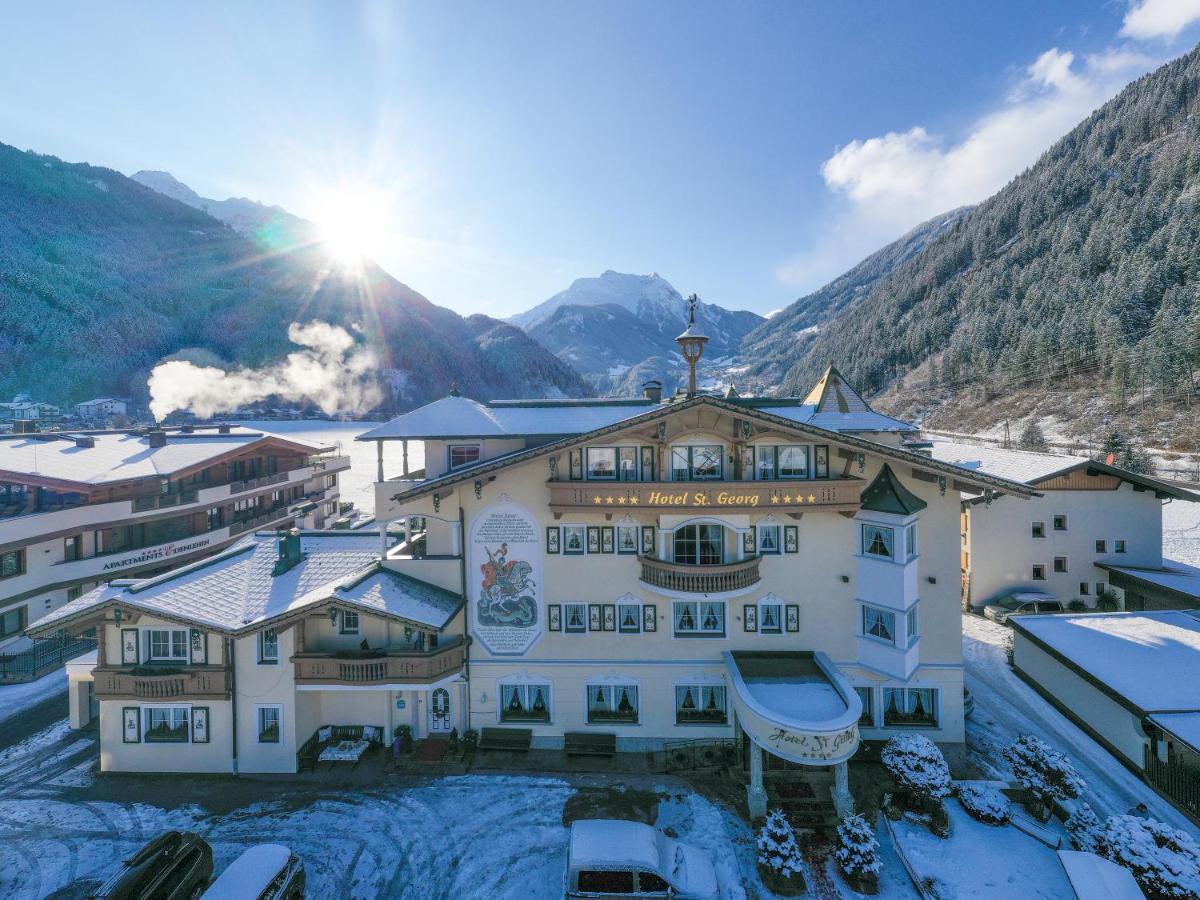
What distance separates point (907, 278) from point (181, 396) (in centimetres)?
22855

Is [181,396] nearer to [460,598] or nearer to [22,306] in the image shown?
[460,598]

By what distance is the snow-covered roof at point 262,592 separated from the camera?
17.6 meters

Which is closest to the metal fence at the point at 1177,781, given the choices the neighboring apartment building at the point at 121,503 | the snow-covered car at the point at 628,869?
the snow-covered car at the point at 628,869

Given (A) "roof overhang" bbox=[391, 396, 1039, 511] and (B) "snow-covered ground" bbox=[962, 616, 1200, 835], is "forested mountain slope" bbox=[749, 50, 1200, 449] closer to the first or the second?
(B) "snow-covered ground" bbox=[962, 616, 1200, 835]

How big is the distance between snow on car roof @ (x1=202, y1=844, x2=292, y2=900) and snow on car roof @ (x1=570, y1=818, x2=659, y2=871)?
7817 millimetres

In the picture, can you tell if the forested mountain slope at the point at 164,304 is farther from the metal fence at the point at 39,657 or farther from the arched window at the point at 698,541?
the arched window at the point at 698,541

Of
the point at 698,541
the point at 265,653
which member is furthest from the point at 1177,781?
the point at 265,653

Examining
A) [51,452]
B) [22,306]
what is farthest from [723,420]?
[22,306]

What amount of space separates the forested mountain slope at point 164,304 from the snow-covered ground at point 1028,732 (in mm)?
90353

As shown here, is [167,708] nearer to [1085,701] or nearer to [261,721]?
[261,721]

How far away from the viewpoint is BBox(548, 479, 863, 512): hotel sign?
17.9 m

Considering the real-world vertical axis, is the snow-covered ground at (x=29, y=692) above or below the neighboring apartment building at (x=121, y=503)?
below

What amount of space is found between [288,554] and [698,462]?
Result: 58.2ft

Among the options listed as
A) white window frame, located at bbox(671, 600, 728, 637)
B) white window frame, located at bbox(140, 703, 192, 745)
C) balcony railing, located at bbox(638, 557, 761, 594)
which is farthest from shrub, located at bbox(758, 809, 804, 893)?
white window frame, located at bbox(140, 703, 192, 745)
